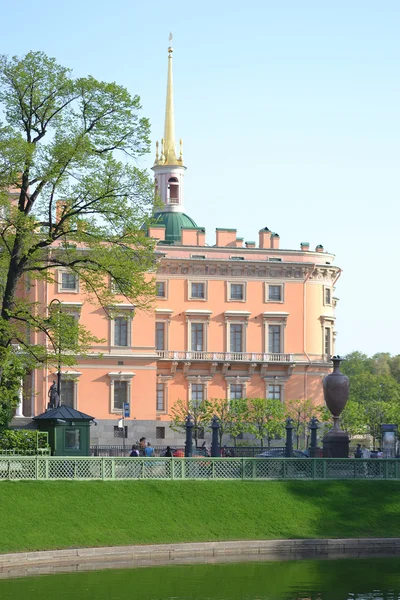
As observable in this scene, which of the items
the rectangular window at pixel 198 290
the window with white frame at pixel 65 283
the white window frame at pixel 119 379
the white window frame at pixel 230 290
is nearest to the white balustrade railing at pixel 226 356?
the white window frame at pixel 230 290

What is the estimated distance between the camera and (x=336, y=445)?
44812 millimetres

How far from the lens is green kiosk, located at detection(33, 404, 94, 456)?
139 ft

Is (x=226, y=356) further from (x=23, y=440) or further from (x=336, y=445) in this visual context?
(x=23, y=440)

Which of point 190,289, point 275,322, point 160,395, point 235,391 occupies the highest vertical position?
point 190,289

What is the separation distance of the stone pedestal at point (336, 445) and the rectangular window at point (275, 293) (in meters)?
42.1

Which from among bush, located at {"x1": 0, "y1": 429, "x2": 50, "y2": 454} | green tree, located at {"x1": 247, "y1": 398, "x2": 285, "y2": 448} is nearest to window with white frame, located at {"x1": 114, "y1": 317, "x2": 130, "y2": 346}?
green tree, located at {"x1": 247, "y1": 398, "x2": 285, "y2": 448}

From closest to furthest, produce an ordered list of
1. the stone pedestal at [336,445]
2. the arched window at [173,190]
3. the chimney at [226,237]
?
1. the stone pedestal at [336,445]
2. the chimney at [226,237]
3. the arched window at [173,190]

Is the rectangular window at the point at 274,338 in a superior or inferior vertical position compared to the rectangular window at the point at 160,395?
superior

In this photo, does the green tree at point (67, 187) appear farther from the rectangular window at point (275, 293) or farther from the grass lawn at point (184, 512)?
the rectangular window at point (275, 293)

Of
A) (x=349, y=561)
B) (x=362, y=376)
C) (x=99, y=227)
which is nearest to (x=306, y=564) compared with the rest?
(x=349, y=561)

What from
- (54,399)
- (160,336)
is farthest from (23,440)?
(160,336)

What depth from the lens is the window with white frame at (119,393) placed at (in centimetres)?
7912

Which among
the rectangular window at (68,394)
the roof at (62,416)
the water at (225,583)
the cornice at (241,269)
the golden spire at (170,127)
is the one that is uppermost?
the golden spire at (170,127)

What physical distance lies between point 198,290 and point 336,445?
41803mm
